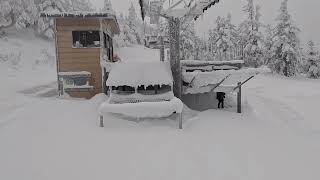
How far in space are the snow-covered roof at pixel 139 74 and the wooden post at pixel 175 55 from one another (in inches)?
25.6

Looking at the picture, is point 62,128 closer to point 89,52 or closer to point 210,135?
point 210,135

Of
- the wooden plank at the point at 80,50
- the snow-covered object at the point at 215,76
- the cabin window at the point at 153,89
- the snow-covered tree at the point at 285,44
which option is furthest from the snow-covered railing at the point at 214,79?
the snow-covered tree at the point at 285,44

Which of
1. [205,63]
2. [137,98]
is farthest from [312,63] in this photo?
[137,98]

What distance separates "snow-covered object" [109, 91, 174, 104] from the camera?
14.2 m

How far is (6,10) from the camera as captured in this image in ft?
126

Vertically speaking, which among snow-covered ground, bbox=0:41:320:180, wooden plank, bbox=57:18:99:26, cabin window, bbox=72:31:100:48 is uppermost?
wooden plank, bbox=57:18:99:26

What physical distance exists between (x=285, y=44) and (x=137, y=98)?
1452 inches

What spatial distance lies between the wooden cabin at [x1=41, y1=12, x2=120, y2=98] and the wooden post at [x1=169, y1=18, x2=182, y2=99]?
4.04 m

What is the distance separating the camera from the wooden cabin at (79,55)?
1841 cm

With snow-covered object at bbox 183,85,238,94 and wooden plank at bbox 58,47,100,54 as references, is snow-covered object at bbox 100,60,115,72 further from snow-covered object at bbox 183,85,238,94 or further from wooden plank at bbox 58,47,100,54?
Answer: snow-covered object at bbox 183,85,238,94

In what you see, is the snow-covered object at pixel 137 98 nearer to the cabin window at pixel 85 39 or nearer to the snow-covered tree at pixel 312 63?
the cabin window at pixel 85 39

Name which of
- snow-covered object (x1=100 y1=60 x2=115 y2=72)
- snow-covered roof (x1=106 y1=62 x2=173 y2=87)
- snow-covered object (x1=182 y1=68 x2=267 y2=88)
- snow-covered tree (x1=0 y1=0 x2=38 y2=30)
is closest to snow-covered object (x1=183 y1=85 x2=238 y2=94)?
snow-covered object (x1=182 y1=68 x2=267 y2=88)

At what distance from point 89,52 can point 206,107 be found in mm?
6842

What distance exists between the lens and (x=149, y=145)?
10.2 m
